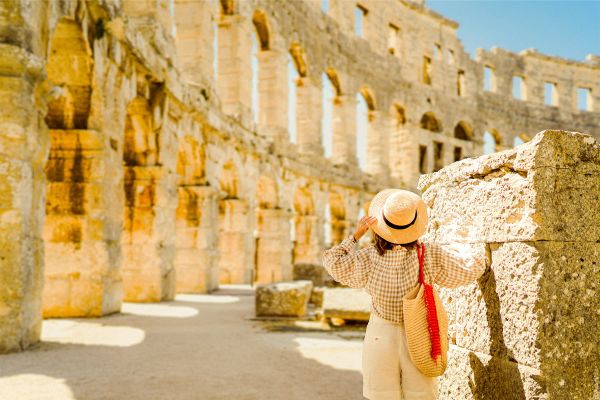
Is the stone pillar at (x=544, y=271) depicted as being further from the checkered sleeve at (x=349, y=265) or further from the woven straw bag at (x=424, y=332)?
the checkered sleeve at (x=349, y=265)

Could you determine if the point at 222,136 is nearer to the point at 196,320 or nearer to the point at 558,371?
the point at 196,320

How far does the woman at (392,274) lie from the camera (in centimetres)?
226

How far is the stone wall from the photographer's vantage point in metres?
5.25

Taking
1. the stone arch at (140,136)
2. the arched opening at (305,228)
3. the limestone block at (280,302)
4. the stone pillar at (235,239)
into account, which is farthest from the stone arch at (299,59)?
the limestone block at (280,302)

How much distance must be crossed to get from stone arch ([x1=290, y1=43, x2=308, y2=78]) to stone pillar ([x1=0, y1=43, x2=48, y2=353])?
13705mm

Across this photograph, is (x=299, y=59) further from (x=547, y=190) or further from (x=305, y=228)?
(x=547, y=190)

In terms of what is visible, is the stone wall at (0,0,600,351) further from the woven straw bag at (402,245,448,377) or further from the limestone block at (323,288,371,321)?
the woven straw bag at (402,245,448,377)

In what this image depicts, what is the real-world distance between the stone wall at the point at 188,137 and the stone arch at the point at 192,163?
42 mm

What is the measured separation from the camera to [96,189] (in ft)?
24.7

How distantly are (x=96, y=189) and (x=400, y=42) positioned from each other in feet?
62.9

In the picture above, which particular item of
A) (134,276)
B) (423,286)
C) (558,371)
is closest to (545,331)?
(558,371)

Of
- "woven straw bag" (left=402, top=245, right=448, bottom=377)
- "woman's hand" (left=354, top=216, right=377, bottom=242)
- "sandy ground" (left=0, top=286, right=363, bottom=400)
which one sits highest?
"woman's hand" (left=354, top=216, right=377, bottom=242)

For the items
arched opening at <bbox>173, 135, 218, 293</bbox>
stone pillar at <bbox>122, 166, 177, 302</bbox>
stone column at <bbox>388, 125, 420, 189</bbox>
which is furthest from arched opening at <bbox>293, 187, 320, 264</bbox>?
stone pillar at <bbox>122, 166, 177, 302</bbox>

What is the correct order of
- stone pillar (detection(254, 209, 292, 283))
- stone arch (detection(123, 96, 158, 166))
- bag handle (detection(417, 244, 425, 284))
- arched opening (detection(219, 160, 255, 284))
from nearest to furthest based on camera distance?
1. bag handle (detection(417, 244, 425, 284))
2. stone arch (detection(123, 96, 158, 166))
3. arched opening (detection(219, 160, 255, 284))
4. stone pillar (detection(254, 209, 292, 283))
